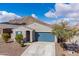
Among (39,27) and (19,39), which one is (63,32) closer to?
(39,27)

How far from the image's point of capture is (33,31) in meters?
5.54

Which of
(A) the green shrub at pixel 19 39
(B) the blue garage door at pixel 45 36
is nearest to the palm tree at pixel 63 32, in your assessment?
(B) the blue garage door at pixel 45 36

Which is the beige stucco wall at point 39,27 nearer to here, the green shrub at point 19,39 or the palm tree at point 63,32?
the palm tree at point 63,32

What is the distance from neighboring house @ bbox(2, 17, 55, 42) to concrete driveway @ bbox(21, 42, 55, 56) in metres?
0.08

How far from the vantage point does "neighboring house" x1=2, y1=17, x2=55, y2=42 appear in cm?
548

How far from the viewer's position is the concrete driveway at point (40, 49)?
216 inches

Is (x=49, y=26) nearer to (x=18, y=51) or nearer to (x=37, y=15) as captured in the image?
(x=37, y=15)

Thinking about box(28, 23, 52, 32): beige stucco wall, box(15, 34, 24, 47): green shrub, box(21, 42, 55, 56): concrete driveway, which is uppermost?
box(28, 23, 52, 32): beige stucco wall

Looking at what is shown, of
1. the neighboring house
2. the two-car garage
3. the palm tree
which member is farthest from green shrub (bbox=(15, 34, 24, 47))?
the palm tree

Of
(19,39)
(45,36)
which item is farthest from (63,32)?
(19,39)

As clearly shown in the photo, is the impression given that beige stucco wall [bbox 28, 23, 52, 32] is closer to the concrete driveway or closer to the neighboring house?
the neighboring house

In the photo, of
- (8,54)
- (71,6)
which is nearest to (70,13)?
(71,6)

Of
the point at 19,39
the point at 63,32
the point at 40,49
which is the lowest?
the point at 40,49

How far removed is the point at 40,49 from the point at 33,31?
306 mm
